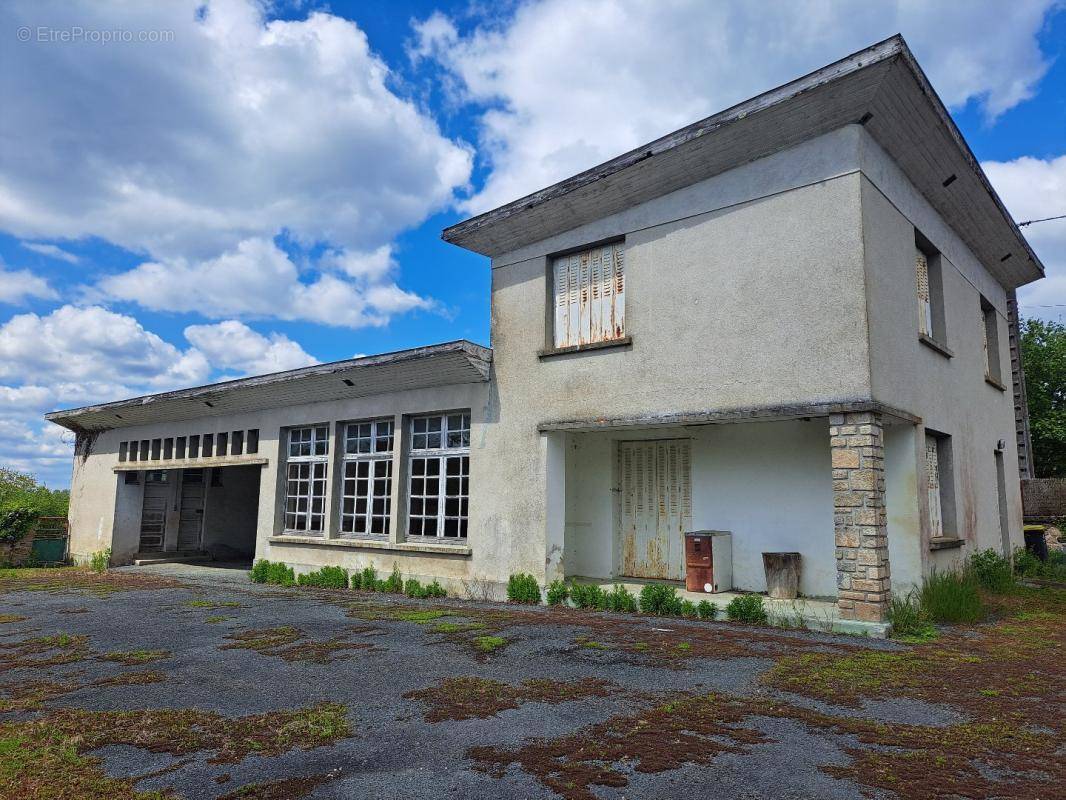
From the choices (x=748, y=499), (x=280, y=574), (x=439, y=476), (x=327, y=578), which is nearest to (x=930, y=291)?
(x=748, y=499)

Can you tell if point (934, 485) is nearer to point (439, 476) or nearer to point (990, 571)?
point (990, 571)

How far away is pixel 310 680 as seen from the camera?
548cm

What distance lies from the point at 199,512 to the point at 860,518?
54.3 ft

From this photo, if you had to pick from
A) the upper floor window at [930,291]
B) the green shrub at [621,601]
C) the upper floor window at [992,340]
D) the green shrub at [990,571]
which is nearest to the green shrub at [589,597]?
the green shrub at [621,601]

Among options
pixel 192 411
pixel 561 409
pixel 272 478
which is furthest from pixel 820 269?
pixel 192 411

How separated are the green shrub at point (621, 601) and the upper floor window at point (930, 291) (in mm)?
5409

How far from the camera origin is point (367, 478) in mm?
12336

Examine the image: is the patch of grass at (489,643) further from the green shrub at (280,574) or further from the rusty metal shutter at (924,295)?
the rusty metal shutter at (924,295)

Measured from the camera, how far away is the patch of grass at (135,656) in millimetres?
6254

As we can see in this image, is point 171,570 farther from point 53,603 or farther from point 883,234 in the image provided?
point 883,234

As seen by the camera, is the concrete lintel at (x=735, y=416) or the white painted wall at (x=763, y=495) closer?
the concrete lintel at (x=735, y=416)

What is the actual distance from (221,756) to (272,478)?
1042 cm

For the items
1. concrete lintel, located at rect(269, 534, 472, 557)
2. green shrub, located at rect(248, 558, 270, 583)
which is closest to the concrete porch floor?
concrete lintel, located at rect(269, 534, 472, 557)

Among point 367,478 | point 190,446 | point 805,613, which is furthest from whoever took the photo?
point 190,446
